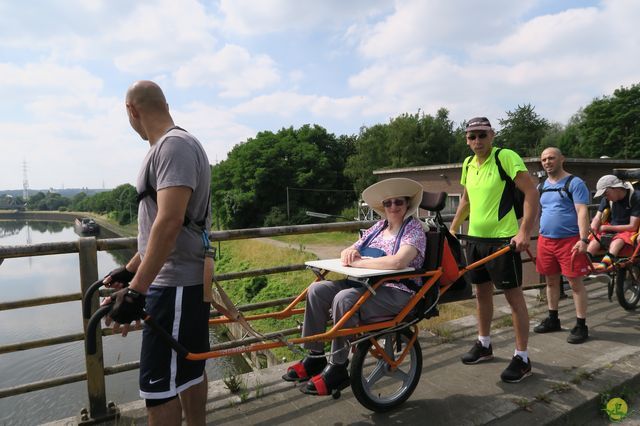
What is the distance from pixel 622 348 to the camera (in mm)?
3867

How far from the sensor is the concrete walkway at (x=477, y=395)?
275 cm

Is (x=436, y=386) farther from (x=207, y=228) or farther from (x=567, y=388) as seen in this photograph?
(x=207, y=228)

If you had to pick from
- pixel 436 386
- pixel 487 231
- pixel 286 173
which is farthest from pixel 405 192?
pixel 286 173

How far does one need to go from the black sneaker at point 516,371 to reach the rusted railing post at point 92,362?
285 centimetres

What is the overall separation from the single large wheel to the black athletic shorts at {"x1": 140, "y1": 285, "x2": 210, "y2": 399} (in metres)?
1.07

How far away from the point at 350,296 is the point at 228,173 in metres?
50.9

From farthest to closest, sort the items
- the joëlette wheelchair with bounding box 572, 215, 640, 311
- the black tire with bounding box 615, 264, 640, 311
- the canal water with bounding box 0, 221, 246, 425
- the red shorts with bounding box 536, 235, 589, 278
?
the canal water with bounding box 0, 221, 246, 425 → the black tire with bounding box 615, 264, 640, 311 → the joëlette wheelchair with bounding box 572, 215, 640, 311 → the red shorts with bounding box 536, 235, 589, 278

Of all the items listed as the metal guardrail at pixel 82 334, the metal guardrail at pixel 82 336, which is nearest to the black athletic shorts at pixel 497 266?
the metal guardrail at pixel 82 334

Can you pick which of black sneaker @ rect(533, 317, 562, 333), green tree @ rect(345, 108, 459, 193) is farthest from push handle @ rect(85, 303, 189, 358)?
green tree @ rect(345, 108, 459, 193)

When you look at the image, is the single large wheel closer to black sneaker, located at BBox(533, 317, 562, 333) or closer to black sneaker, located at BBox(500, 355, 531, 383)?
black sneaker, located at BBox(500, 355, 531, 383)

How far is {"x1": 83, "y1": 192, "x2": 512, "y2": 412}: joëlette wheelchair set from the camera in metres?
2.56

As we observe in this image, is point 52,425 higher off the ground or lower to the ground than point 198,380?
lower

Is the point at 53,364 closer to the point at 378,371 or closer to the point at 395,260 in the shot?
the point at 378,371

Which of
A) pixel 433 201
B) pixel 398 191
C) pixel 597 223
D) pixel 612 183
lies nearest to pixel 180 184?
pixel 398 191
